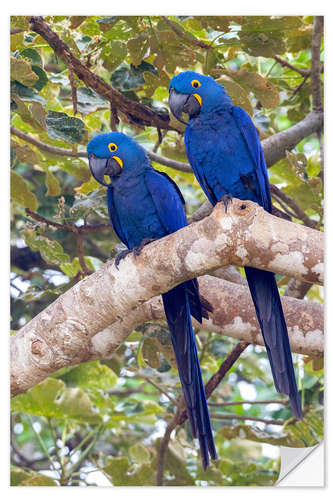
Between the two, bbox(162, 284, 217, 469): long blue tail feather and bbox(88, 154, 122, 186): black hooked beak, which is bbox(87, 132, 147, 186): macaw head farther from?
bbox(162, 284, 217, 469): long blue tail feather

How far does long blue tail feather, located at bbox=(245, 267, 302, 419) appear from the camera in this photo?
6.68ft

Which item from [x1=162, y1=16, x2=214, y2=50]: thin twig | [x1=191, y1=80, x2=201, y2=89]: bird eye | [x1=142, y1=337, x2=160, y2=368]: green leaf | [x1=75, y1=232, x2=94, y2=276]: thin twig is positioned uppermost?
[x1=162, y1=16, x2=214, y2=50]: thin twig

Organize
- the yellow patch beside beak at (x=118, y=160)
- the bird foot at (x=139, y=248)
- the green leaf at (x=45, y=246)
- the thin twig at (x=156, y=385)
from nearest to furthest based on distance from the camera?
the bird foot at (x=139, y=248) < the yellow patch beside beak at (x=118, y=160) < the green leaf at (x=45, y=246) < the thin twig at (x=156, y=385)

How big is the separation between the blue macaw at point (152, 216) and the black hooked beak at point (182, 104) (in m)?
0.21

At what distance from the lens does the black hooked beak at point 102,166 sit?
2.20 metres

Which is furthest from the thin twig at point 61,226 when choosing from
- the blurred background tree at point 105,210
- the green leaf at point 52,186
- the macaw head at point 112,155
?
the macaw head at point 112,155

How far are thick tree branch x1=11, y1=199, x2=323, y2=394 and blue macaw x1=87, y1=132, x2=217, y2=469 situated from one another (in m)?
0.17

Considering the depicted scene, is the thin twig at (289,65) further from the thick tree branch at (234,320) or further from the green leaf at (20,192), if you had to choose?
the green leaf at (20,192)

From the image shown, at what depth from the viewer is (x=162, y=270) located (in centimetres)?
188

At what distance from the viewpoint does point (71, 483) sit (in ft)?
7.60

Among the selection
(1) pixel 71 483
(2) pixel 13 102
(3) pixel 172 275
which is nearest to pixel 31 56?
(2) pixel 13 102

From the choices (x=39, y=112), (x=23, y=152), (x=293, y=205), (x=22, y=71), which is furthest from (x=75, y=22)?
(x=293, y=205)

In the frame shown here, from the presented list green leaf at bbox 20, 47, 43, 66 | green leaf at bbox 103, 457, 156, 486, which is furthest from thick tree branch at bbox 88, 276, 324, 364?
green leaf at bbox 20, 47, 43, 66

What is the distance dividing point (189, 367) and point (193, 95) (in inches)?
38.0
